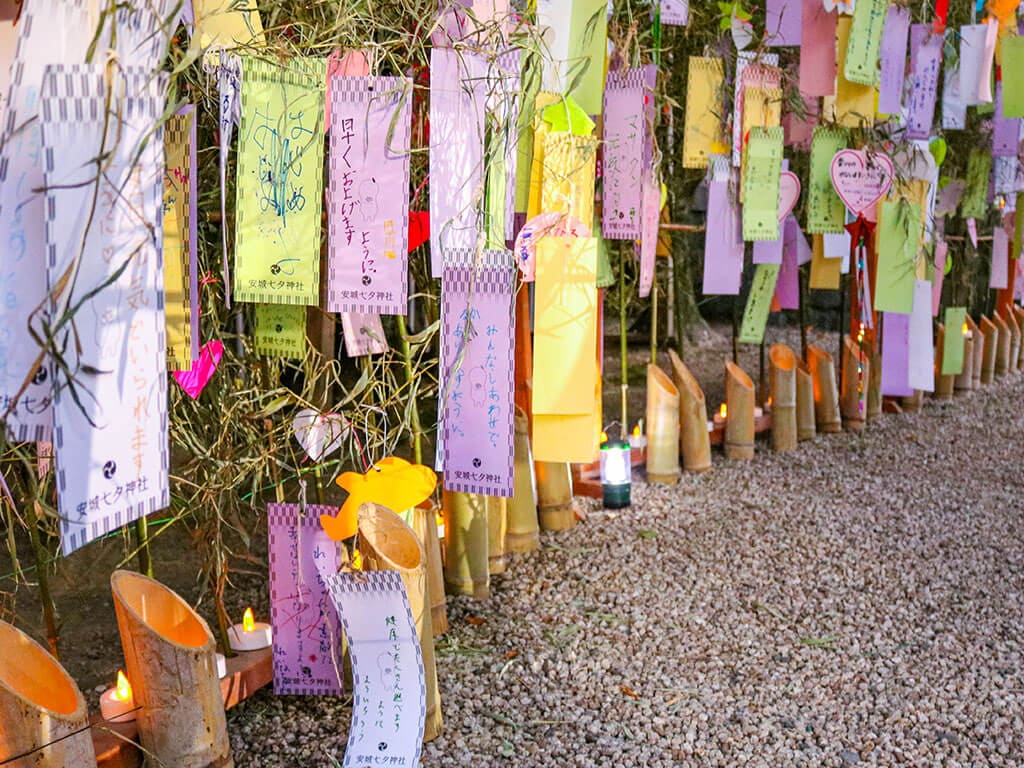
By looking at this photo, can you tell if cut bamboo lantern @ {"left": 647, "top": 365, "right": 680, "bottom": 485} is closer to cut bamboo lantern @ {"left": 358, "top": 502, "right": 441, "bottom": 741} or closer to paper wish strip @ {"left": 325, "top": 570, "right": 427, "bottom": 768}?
cut bamboo lantern @ {"left": 358, "top": 502, "right": 441, "bottom": 741}

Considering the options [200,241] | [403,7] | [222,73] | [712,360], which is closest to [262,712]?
[200,241]

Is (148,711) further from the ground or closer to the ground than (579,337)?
closer to the ground

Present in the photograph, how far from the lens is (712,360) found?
208 inches

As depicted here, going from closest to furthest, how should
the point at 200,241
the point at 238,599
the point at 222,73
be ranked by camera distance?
1. the point at 222,73
2. the point at 200,241
3. the point at 238,599

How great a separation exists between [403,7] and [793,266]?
92.3 inches

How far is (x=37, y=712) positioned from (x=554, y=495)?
163cm

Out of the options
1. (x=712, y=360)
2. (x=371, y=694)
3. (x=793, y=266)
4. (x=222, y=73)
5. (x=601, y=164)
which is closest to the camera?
(x=222, y=73)

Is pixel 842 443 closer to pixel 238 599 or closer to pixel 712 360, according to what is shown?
pixel 712 360

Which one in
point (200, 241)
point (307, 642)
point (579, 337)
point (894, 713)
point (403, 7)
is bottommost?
point (894, 713)

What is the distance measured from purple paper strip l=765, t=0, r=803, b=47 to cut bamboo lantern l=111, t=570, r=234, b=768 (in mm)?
2239

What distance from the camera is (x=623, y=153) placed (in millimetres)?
2330

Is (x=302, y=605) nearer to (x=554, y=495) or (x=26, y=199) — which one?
(x=26, y=199)

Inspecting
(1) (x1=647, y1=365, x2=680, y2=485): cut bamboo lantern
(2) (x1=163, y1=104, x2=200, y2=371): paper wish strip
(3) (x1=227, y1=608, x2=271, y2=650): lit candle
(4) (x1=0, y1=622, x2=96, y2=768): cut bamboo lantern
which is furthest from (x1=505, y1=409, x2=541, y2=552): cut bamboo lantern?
(4) (x1=0, y1=622, x2=96, y2=768): cut bamboo lantern

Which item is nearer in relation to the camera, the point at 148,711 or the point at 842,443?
the point at 148,711
